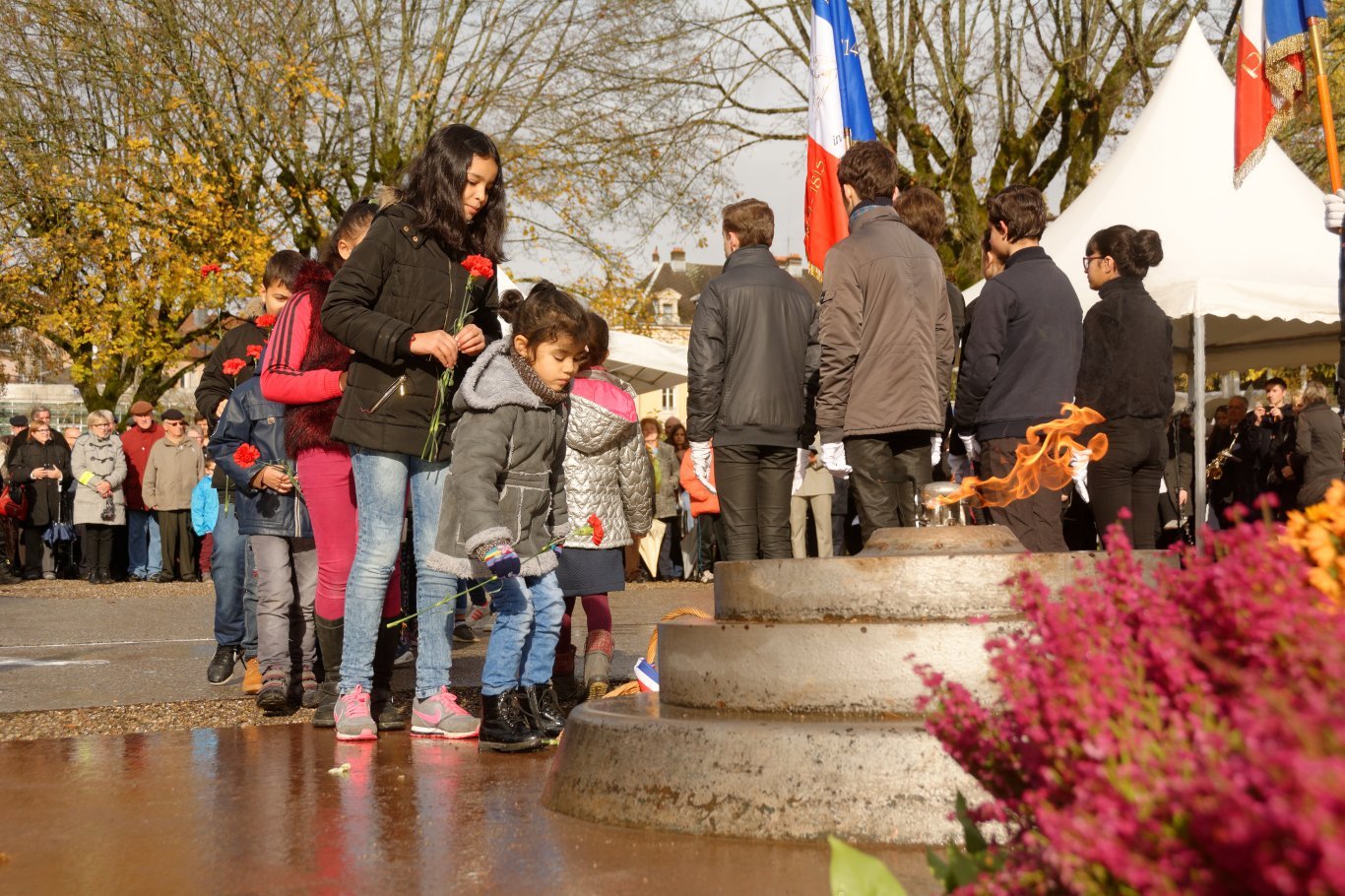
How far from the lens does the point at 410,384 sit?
220 inches

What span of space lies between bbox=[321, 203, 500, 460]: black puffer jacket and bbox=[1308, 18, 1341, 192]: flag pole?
450 centimetres

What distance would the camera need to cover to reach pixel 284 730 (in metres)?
6.09

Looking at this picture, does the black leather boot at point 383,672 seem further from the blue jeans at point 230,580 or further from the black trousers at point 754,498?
the blue jeans at point 230,580

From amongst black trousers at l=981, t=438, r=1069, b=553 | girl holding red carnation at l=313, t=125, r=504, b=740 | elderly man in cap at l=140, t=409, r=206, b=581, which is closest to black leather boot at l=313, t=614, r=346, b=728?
girl holding red carnation at l=313, t=125, r=504, b=740

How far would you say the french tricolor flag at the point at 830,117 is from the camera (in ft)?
36.0

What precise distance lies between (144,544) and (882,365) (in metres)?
16.9

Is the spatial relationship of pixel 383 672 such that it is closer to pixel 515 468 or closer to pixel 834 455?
pixel 515 468

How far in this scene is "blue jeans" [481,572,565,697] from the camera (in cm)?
537

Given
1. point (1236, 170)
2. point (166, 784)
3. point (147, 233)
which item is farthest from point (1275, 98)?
point (147, 233)

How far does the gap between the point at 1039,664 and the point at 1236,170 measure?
9.68 meters

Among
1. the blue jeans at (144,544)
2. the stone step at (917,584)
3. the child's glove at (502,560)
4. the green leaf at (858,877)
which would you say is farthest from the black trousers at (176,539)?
the green leaf at (858,877)

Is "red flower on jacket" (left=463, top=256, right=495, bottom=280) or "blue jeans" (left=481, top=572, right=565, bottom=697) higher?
"red flower on jacket" (left=463, top=256, right=495, bottom=280)

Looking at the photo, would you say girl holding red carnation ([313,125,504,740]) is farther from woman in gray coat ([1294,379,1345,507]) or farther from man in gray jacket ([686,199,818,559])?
woman in gray coat ([1294,379,1345,507])

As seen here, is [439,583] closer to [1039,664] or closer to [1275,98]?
[1039,664]
